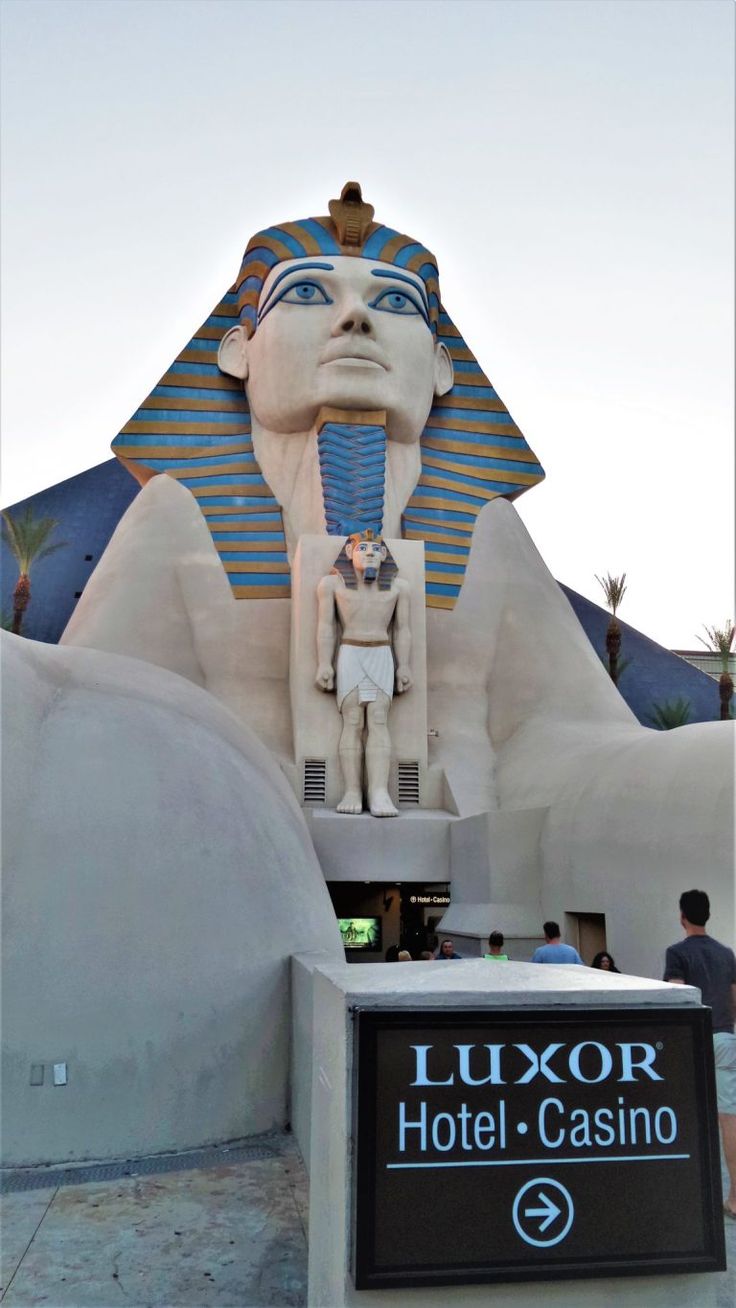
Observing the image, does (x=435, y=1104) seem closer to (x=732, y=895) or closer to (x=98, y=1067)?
(x=98, y=1067)

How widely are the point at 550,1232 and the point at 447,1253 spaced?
0.23 m

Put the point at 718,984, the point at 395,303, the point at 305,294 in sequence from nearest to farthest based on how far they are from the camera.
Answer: the point at 718,984, the point at 305,294, the point at 395,303

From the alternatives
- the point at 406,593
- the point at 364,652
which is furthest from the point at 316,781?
the point at 406,593

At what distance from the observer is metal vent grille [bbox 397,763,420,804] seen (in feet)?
37.6

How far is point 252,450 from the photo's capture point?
13.3 metres

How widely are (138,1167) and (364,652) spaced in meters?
7.11

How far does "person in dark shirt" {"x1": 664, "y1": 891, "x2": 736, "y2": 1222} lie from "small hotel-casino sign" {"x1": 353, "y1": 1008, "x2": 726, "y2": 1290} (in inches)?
63.9

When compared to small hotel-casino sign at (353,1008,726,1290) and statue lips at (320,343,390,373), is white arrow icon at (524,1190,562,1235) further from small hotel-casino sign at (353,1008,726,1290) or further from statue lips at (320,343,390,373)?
statue lips at (320,343,390,373)

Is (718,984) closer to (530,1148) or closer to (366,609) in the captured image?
(530,1148)

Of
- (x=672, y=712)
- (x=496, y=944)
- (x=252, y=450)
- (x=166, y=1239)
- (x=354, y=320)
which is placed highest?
(x=354, y=320)

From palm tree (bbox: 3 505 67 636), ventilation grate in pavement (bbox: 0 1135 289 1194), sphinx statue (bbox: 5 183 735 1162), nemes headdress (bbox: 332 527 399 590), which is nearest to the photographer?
ventilation grate in pavement (bbox: 0 1135 289 1194)

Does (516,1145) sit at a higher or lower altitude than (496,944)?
lower

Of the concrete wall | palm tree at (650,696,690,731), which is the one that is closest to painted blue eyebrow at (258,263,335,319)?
the concrete wall

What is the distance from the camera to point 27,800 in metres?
5.09
